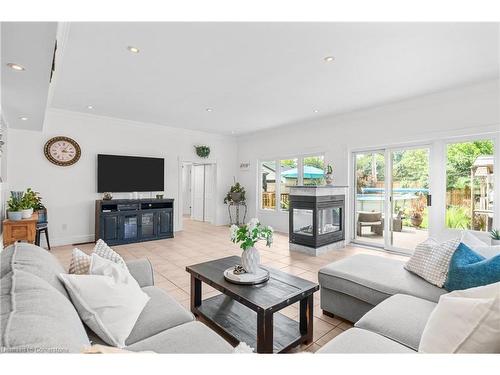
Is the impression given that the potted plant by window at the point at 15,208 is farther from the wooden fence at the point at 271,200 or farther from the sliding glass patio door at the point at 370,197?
the sliding glass patio door at the point at 370,197

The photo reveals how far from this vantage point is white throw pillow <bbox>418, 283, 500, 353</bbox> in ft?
3.15

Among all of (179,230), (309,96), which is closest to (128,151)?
(179,230)

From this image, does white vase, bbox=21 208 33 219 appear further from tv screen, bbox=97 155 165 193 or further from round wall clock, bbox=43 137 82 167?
tv screen, bbox=97 155 165 193

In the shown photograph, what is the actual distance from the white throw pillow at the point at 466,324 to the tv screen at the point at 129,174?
575 cm

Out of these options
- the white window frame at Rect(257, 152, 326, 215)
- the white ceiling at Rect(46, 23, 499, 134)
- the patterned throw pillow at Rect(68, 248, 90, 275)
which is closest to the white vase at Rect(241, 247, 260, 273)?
the patterned throw pillow at Rect(68, 248, 90, 275)

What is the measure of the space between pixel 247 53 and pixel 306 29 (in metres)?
0.69

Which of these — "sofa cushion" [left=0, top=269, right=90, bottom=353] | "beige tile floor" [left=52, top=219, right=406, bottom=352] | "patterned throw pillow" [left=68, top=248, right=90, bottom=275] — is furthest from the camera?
"beige tile floor" [left=52, top=219, right=406, bottom=352]

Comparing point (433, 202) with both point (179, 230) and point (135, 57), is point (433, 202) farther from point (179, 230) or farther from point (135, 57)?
point (179, 230)

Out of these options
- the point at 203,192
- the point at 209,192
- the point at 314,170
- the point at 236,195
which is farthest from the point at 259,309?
the point at 203,192

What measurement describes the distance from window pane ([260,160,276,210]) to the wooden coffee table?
4.67 m

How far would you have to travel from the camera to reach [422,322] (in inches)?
58.7

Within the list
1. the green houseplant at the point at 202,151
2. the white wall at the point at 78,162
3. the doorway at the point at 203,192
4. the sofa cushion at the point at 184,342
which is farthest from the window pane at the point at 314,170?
the sofa cushion at the point at 184,342
